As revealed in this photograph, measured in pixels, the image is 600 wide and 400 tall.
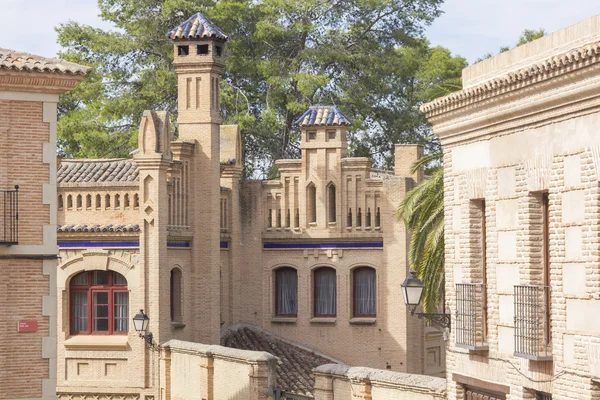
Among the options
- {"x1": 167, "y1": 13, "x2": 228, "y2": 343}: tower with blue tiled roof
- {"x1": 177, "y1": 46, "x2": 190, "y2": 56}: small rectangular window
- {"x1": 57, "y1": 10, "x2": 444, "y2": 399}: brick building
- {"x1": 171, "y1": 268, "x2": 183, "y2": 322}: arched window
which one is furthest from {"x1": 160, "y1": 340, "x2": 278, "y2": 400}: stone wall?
{"x1": 177, "y1": 46, "x2": 190, "y2": 56}: small rectangular window

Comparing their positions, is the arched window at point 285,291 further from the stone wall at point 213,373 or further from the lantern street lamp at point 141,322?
the lantern street lamp at point 141,322

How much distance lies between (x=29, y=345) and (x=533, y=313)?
9127 mm

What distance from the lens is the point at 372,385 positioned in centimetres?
2458

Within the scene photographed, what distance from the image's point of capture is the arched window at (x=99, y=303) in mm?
34719

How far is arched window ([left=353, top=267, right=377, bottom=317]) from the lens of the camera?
126 feet

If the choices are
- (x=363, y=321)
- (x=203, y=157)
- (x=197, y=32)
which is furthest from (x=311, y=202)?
(x=197, y=32)

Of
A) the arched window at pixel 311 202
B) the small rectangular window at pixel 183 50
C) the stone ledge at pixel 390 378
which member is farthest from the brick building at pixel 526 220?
the arched window at pixel 311 202

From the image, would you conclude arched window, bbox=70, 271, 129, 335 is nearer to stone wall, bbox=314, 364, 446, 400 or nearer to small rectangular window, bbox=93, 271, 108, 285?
small rectangular window, bbox=93, 271, 108, 285

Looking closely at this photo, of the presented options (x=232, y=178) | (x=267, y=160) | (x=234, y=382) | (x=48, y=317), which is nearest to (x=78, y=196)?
(x=232, y=178)

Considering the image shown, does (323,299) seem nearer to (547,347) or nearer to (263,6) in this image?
(263,6)

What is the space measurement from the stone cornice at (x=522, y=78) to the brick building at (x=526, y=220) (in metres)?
0.02

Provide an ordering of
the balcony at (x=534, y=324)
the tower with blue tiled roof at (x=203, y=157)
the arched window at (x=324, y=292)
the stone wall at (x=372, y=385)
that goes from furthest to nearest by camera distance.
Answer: the arched window at (x=324, y=292) → the tower with blue tiled roof at (x=203, y=157) → the stone wall at (x=372, y=385) → the balcony at (x=534, y=324)

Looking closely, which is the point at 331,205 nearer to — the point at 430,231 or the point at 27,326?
the point at 430,231

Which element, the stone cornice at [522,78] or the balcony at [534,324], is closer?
the stone cornice at [522,78]
